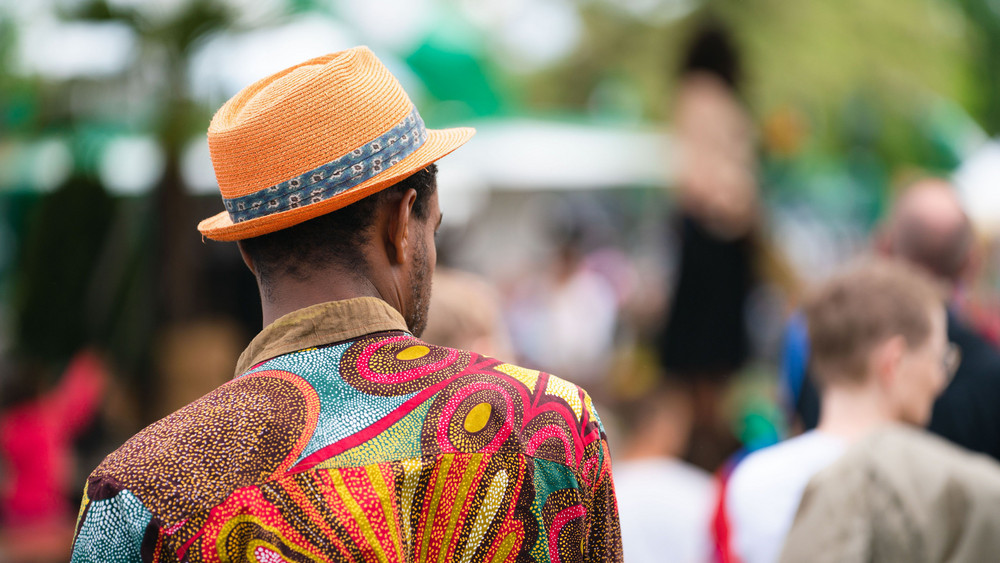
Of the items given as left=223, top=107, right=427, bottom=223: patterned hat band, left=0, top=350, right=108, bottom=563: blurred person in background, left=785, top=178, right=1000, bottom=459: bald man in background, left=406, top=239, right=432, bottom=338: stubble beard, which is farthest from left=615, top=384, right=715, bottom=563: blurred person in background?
left=0, top=350, right=108, bottom=563: blurred person in background

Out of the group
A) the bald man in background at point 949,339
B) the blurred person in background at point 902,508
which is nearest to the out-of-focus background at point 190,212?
the bald man in background at point 949,339

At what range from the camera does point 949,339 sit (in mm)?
3379

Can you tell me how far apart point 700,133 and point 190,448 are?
20.4 ft

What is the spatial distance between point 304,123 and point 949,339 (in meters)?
2.70

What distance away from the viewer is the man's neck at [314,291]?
1.44m

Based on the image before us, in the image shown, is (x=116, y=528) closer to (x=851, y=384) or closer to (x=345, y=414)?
(x=345, y=414)

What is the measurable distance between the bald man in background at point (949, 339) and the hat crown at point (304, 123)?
248 centimetres

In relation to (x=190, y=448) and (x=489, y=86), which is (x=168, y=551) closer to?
(x=190, y=448)

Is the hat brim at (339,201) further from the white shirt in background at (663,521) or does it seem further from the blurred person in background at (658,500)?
the white shirt in background at (663,521)

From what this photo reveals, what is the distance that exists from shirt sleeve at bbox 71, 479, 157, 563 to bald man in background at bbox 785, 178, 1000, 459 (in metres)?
2.67

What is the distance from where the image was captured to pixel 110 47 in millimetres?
6035

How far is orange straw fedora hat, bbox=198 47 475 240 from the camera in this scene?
1.40 meters

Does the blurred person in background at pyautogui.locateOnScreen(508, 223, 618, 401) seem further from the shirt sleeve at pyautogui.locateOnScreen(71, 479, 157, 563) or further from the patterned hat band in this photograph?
the shirt sleeve at pyautogui.locateOnScreen(71, 479, 157, 563)

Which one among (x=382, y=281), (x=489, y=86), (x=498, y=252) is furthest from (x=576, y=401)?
(x=498, y=252)
